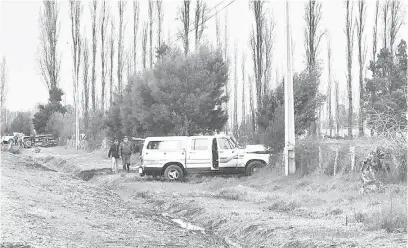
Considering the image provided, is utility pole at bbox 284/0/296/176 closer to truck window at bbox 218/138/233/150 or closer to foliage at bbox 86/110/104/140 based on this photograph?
truck window at bbox 218/138/233/150


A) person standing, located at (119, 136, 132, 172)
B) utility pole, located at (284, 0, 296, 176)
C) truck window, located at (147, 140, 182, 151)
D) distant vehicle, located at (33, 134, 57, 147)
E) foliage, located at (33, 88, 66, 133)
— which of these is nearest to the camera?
utility pole, located at (284, 0, 296, 176)

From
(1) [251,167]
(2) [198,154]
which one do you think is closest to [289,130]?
(1) [251,167]

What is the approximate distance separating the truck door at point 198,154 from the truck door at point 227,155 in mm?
501

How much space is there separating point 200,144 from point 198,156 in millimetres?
478

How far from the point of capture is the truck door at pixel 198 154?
79.1 feet

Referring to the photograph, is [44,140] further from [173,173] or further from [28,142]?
[173,173]

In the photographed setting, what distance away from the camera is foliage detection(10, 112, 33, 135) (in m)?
98.6

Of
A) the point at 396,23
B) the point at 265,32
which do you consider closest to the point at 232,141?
the point at 265,32

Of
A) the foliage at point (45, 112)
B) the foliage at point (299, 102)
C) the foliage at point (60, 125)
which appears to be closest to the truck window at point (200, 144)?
the foliage at point (299, 102)

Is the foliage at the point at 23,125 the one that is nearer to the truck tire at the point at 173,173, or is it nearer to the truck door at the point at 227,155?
the truck tire at the point at 173,173

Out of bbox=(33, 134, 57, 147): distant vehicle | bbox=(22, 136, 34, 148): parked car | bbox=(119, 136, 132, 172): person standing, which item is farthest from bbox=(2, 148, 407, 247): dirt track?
bbox=(33, 134, 57, 147): distant vehicle

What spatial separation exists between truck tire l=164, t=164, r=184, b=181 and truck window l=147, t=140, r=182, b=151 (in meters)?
0.72

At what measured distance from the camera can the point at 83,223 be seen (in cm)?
1415

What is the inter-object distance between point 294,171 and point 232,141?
13.2ft
